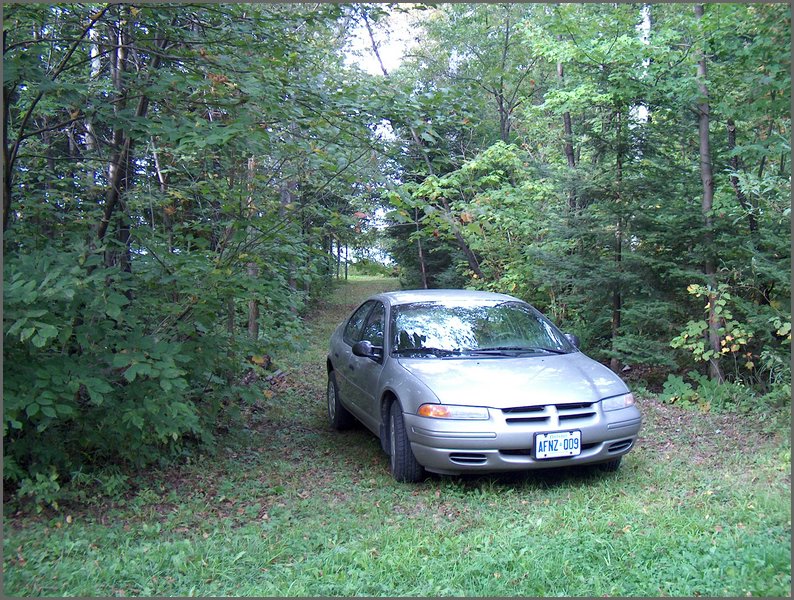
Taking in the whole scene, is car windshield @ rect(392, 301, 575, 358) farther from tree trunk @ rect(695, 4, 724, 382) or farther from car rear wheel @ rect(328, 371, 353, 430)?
tree trunk @ rect(695, 4, 724, 382)

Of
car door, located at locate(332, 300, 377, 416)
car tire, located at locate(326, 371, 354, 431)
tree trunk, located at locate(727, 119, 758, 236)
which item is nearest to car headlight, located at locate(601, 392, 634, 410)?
car door, located at locate(332, 300, 377, 416)

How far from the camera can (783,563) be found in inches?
127

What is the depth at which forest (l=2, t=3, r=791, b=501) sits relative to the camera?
450 centimetres

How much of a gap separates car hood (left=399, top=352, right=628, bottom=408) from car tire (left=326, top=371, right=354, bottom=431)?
182 centimetres

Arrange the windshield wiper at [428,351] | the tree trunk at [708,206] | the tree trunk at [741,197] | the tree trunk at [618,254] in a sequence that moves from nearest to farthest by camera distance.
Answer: the windshield wiper at [428,351], the tree trunk at [741,197], the tree trunk at [708,206], the tree trunk at [618,254]

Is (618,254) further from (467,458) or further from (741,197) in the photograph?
(467,458)

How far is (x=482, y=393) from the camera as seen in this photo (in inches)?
191

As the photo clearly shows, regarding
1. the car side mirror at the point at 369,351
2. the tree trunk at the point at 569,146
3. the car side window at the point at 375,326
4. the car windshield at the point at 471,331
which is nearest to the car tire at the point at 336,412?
the car side window at the point at 375,326

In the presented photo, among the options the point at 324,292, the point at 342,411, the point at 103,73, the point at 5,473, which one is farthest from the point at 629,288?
the point at 324,292

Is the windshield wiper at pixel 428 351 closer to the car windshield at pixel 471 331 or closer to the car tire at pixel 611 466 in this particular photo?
the car windshield at pixel 471 331

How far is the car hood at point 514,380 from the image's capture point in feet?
15.8

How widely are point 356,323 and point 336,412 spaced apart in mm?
1056

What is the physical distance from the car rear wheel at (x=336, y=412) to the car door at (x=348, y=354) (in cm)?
16

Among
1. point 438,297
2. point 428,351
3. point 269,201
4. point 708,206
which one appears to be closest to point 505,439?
point 428,351
